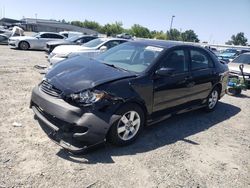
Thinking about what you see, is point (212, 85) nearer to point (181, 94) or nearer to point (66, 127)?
point (181, 94)

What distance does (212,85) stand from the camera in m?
6.58

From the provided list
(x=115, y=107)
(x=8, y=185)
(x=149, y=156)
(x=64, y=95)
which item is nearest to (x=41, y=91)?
(x=64, y=95)

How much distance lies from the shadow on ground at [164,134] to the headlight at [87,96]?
80cm

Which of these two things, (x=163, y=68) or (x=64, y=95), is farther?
(x=163, y=68)

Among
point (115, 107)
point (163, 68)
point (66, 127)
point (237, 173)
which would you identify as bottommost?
point (237, 173)

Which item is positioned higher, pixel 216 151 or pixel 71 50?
pixel 71 50

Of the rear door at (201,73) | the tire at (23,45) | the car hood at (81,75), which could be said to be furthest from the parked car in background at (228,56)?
the car hood at (81,75)

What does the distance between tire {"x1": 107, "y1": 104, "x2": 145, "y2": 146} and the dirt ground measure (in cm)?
15

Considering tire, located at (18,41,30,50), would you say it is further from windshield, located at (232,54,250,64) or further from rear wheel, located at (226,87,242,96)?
rear wheel, located at (226,87,242,96)

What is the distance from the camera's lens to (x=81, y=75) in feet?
14.4

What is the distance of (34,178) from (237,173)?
2.98 m

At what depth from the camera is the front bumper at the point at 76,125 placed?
384 cm

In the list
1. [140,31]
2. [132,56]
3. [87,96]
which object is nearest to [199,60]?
[132,56]

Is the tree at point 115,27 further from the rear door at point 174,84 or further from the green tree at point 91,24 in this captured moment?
the rear door at point 174,84
